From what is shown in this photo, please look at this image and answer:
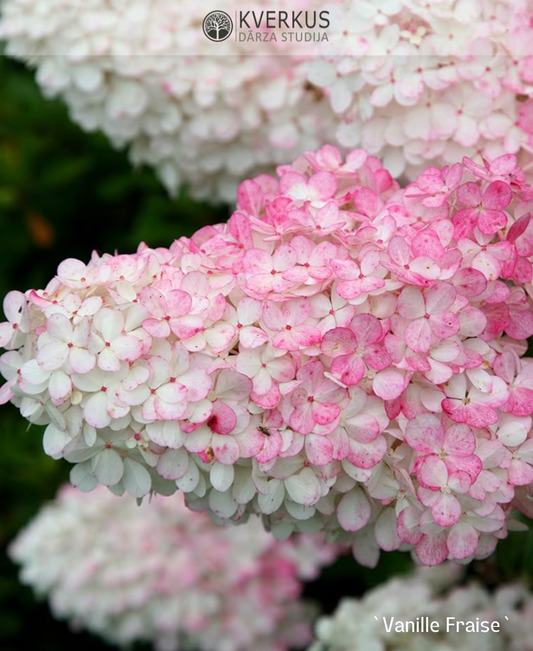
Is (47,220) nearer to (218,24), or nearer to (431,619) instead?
(218,24)

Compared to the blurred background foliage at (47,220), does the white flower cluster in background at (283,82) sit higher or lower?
higher

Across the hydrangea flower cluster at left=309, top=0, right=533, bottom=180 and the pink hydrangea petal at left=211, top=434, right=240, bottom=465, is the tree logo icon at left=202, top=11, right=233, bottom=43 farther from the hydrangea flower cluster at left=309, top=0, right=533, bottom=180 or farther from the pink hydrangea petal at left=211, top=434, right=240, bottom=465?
the pink hydrangea petal at left=211, top=434, right=240, bottom=465

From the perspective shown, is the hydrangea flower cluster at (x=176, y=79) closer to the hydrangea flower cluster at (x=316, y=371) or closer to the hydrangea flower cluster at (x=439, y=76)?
the hydrangea flower cluster at (x=439, y=76)

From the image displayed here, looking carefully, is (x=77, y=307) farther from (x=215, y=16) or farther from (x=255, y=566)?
(x=255, y=566)

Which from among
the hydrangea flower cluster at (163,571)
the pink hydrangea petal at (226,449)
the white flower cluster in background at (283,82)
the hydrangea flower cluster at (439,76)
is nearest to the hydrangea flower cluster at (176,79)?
the white flower cluster in background at (283,82)

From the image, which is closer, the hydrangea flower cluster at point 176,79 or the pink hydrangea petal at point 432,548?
the pink hydrangea petal at point 432,548

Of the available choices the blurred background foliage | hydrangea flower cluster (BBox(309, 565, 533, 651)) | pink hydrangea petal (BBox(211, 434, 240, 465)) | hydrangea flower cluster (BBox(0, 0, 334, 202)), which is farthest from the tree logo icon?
hydrangea flower cluster (BBox(309, 565, 533, 651))

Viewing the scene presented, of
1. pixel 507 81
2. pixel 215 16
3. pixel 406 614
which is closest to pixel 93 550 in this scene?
pixel 406 614

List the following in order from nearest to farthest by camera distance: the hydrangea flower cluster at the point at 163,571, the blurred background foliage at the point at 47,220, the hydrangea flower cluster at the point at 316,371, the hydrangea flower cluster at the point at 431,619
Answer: the hydrangea flower cluster at the point at 316,371, the hydrangea flower cluster at the point at 431,619, the hydrangea flower cluster at the point at 163,571, the blurred background foliage at the point at 47,220
